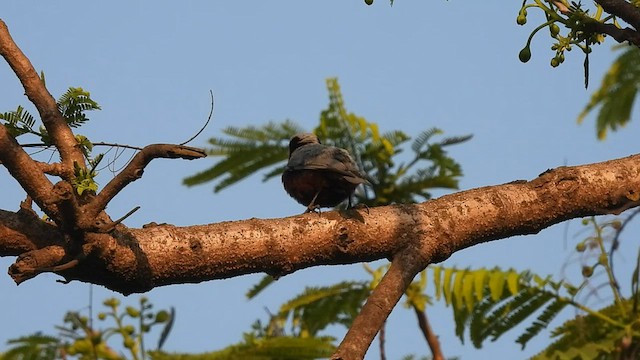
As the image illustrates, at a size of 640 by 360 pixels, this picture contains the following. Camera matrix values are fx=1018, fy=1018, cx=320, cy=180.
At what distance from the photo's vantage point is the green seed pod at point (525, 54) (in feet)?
14.8

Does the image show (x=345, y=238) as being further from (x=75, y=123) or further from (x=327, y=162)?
(x=327, y=162)

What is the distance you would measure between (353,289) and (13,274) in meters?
4.95

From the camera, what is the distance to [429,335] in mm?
7438

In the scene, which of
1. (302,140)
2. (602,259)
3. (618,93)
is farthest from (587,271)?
(618,93)

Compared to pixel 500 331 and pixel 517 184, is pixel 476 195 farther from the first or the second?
pixel 500 331

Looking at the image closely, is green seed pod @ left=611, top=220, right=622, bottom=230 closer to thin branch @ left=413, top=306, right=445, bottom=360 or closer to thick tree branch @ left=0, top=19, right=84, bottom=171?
thin branch @ left=413, top=306, right=445, bottom=360

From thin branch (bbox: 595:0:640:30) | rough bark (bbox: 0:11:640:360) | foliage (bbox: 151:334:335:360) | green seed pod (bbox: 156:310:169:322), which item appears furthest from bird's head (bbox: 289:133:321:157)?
→ thin branch (bbox: 595:0:640:30)

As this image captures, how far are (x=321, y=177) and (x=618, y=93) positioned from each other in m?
4.83

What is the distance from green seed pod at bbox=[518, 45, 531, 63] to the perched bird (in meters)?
2.41

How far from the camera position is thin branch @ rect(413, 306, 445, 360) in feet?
22.7

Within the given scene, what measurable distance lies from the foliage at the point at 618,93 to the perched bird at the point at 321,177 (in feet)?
14.7

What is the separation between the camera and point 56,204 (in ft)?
11.2

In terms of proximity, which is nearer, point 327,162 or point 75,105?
point 75,105

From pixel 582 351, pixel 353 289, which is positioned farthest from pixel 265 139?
pixel 582 351
